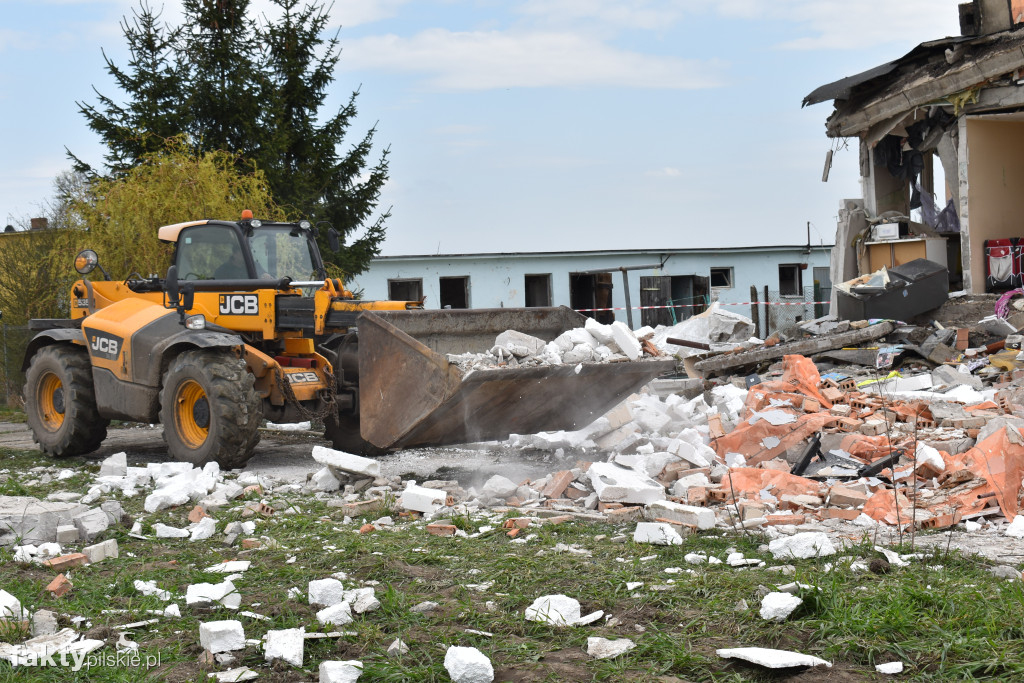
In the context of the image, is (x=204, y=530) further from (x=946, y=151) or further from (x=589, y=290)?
(x=589, y=290)

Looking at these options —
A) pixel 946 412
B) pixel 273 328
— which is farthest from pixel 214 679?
pixel 946 412

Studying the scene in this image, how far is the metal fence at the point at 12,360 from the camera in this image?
17.8 m

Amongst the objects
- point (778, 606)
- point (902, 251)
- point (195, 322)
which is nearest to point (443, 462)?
point (195, 322)

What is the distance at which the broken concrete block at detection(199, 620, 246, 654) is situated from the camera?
4.07 meters

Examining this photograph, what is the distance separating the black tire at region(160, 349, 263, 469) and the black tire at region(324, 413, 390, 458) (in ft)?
3.59

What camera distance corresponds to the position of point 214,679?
377 cm

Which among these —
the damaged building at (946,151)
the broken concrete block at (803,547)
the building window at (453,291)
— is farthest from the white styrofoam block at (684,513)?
the building window at (453,291)

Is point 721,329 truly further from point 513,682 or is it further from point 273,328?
point 513,682

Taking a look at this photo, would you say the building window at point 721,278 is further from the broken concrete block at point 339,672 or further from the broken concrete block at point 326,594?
the broken concrete block at point 339,672

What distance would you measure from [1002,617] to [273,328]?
7.43 meters

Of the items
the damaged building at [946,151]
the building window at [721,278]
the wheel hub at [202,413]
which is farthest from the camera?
the building window at [721,278]

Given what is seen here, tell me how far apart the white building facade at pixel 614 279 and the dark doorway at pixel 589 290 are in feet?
0.11

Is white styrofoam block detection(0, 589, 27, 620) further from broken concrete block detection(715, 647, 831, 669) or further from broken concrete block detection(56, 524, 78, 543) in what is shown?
broken concrete block detection(715, 647, 831, 669)

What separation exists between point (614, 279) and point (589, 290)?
126 centimetres
